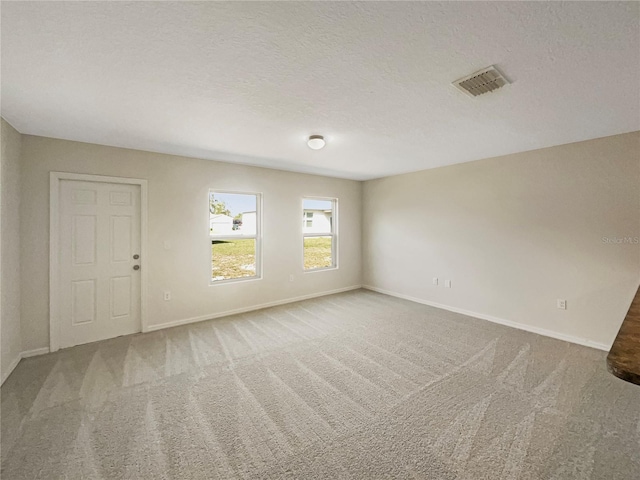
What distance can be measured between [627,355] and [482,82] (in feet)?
5.86

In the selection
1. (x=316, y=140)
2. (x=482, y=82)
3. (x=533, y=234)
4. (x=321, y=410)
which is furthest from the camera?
(x=533, y=234)

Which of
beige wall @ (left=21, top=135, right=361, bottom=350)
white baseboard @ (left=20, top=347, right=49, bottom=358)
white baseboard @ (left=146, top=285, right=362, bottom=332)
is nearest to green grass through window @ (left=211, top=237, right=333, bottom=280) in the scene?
beige wall @ (left=21, top=135, right=361, bottom=350)

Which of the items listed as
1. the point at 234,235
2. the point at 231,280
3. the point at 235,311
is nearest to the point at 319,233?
the point at 234,235

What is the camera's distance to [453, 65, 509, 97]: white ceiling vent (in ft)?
5.59

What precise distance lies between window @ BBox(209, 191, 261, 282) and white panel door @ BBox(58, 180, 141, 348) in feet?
3.29

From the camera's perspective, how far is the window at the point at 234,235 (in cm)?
407

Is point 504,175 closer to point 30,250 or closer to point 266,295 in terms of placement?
point 266,295

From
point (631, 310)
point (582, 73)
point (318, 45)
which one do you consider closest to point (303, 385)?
point (631, 310)

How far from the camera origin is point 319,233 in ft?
17.3

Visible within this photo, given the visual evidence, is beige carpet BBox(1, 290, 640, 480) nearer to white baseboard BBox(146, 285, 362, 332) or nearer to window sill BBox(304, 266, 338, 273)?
white baseboard BBox(146, 285, 362, 332)

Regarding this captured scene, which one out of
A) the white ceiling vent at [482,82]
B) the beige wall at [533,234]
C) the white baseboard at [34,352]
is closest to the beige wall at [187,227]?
the white baseboard at [34,352]

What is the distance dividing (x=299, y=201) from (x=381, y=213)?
1.77m

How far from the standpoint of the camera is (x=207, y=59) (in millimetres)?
1572

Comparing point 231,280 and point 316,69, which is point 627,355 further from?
point 231,280
